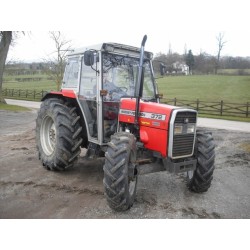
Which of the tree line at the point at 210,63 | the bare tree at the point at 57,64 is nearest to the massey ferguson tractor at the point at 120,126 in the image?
the bare tree at the point at 57,64

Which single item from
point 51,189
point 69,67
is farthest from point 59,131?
point 69,67

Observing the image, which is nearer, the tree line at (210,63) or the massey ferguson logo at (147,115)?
the massey ferguson logo at (147,115)

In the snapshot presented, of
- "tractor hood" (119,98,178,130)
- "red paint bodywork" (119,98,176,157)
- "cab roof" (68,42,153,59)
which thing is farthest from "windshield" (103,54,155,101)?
"red paint bodywork" (119,98,176,157)

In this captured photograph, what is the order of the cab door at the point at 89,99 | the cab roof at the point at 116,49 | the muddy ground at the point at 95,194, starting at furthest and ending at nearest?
1. the cab door at the point at 89,99
2. the cab roof at the point at 116,49
3. the muddy ground at the point at 95,194

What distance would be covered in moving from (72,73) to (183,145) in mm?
2898

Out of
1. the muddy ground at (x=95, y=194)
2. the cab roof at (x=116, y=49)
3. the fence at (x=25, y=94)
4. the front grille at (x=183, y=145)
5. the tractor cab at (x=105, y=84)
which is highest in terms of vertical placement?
the cab roof at (x=116, y=49)

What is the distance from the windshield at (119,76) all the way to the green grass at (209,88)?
24.4 metres

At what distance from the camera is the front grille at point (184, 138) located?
4504 mm

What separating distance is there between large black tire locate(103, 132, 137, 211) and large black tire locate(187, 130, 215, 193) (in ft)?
4.20

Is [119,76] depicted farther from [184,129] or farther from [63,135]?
[184,129]

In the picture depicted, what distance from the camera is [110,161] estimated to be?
411 centimetres

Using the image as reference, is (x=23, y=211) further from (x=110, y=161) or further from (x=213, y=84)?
(x=213, y=84)

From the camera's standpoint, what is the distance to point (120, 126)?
522 centimetres

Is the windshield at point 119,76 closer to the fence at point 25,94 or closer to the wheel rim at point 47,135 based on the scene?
the wheel rim at point 47,135
